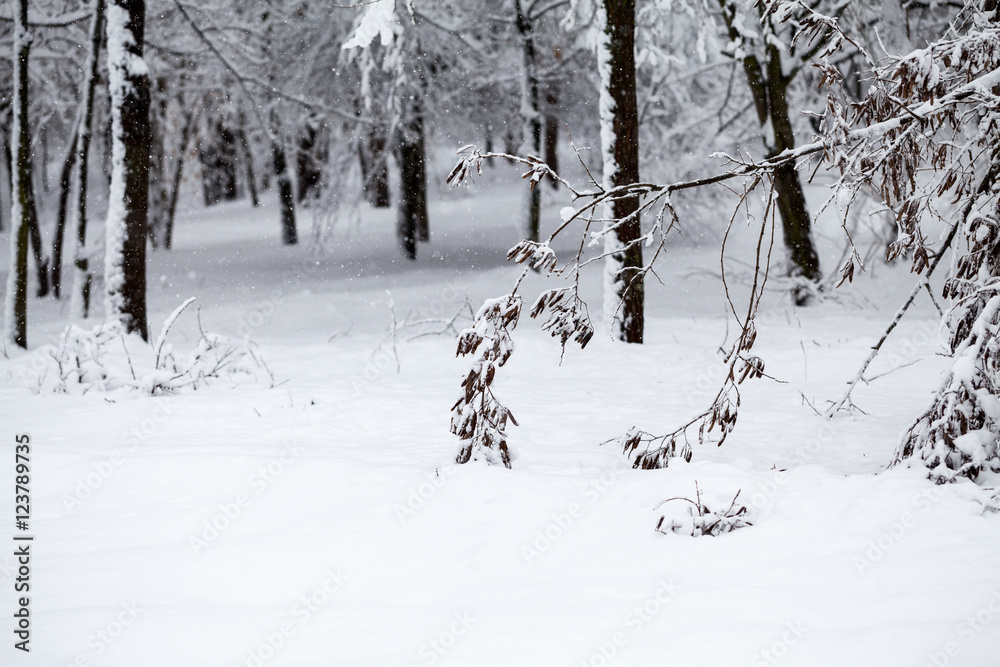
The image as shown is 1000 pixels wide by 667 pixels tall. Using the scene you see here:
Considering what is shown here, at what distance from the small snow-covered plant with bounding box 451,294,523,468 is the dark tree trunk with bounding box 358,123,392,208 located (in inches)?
482

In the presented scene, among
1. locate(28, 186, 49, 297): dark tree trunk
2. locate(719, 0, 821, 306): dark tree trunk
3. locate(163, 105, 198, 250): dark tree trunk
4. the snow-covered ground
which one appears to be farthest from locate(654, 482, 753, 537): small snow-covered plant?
locate(163, 105, 198, 250): dark tree trunk

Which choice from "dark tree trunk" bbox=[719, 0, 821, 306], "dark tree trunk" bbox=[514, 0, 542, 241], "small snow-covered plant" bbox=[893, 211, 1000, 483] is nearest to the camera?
"small snow-covered plant" bbox=[893, 211, 1000, 483]

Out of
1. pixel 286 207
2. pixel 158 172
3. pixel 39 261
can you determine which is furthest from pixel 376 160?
pixel 39 261

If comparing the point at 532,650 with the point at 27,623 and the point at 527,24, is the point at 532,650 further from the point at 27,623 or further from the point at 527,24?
the point at 527,24

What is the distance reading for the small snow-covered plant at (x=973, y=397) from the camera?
12.1ft

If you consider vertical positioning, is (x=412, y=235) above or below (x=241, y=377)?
above

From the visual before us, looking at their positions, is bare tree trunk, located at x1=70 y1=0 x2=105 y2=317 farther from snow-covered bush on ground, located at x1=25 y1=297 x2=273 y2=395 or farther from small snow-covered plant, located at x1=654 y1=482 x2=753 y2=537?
small snow-covered plant, located at x1=654 y1=482 x2=753 y2=537

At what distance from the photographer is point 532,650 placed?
2578 mm

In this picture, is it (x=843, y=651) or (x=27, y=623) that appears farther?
(x=27, y=623)

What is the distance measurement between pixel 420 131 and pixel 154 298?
7.03 m

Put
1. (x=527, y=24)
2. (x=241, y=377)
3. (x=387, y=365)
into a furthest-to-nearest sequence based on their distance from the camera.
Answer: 1. (x=527, y=24)
2. (x=387, y=365)
3. (x=241, y=377)

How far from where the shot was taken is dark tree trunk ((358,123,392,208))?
16641 mm

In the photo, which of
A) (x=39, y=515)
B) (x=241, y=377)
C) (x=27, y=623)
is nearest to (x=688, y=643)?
(x=27, y=623)

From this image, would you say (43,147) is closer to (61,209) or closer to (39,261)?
(39,261)
